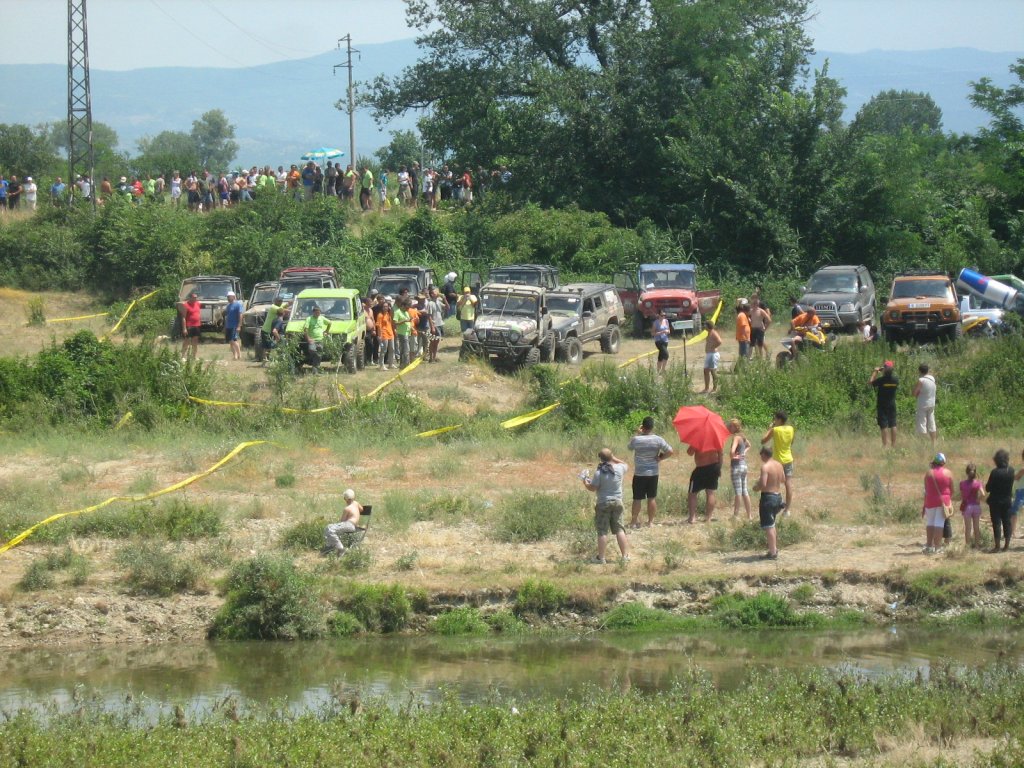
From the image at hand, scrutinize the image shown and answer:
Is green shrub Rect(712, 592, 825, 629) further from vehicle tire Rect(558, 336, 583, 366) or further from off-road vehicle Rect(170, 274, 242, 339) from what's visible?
off-road vehicle Rect(170, 274, 242, 339)

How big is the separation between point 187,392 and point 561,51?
94.2ft

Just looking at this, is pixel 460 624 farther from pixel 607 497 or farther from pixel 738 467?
pixel 738 467

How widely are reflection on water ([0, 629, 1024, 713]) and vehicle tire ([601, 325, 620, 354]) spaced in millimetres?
17646

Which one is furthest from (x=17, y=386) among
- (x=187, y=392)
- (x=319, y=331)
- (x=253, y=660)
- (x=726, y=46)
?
(x=726, y=46)

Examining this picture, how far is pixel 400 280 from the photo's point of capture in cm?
3328

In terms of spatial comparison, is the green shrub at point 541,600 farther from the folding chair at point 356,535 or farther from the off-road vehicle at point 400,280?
the off-road vehicle at point 400,280

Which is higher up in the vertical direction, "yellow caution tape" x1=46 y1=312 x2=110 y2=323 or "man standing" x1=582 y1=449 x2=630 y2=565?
"yellow caution tape" x1=46 y1=312 x2=110 y2=323

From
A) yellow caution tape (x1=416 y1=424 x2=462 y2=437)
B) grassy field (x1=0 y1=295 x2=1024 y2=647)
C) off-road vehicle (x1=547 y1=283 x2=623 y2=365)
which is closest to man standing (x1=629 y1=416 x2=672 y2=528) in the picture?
grassy field (x1=0 y1=295 x2=1024 y2=647)

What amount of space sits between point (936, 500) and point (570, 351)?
1464 cm

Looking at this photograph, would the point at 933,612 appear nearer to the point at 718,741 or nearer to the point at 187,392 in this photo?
the point at 718,741

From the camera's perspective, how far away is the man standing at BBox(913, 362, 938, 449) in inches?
854

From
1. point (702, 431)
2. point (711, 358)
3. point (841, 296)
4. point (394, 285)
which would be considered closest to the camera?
point (702, 431)

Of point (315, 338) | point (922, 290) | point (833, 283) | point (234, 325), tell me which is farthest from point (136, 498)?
point (833, 283)

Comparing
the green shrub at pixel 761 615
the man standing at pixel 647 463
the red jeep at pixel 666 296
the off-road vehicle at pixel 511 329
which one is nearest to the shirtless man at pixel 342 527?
the man standing at pixel 647 463
